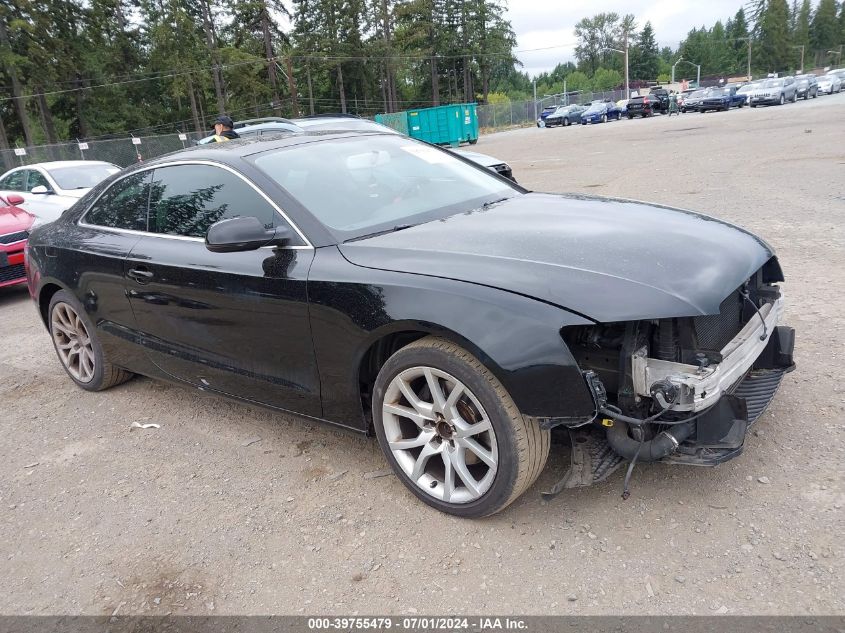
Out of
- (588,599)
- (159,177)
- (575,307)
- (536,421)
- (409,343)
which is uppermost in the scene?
(159,177)

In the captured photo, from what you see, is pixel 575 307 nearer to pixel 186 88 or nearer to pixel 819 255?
pixel 819 255

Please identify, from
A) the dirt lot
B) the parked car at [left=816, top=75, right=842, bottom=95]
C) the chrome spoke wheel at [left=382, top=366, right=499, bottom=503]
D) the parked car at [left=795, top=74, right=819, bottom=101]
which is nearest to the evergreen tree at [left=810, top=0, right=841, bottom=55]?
the parked car at [left=816, top=75, right=842, bottom=95]

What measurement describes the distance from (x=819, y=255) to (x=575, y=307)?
191 inches

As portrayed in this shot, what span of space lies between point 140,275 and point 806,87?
53819 millimetres

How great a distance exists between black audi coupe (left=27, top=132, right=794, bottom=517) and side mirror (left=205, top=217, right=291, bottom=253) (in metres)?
0.01

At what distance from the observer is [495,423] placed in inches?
98.7

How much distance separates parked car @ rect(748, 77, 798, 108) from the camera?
40969mm

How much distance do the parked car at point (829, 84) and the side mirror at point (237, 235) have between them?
60.4 meters

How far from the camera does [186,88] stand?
168ft

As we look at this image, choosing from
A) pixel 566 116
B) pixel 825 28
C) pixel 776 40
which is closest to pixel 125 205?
pixel 566 116

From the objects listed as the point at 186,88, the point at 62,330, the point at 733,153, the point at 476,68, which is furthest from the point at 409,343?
the point at 476,68

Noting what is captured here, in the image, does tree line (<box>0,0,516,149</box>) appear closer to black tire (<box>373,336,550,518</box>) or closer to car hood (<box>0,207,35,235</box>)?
car hood (<box>0,207,35,235</box>)

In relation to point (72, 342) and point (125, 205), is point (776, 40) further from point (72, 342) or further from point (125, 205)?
point (72, 342)

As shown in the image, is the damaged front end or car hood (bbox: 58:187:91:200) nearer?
the damaged front end
